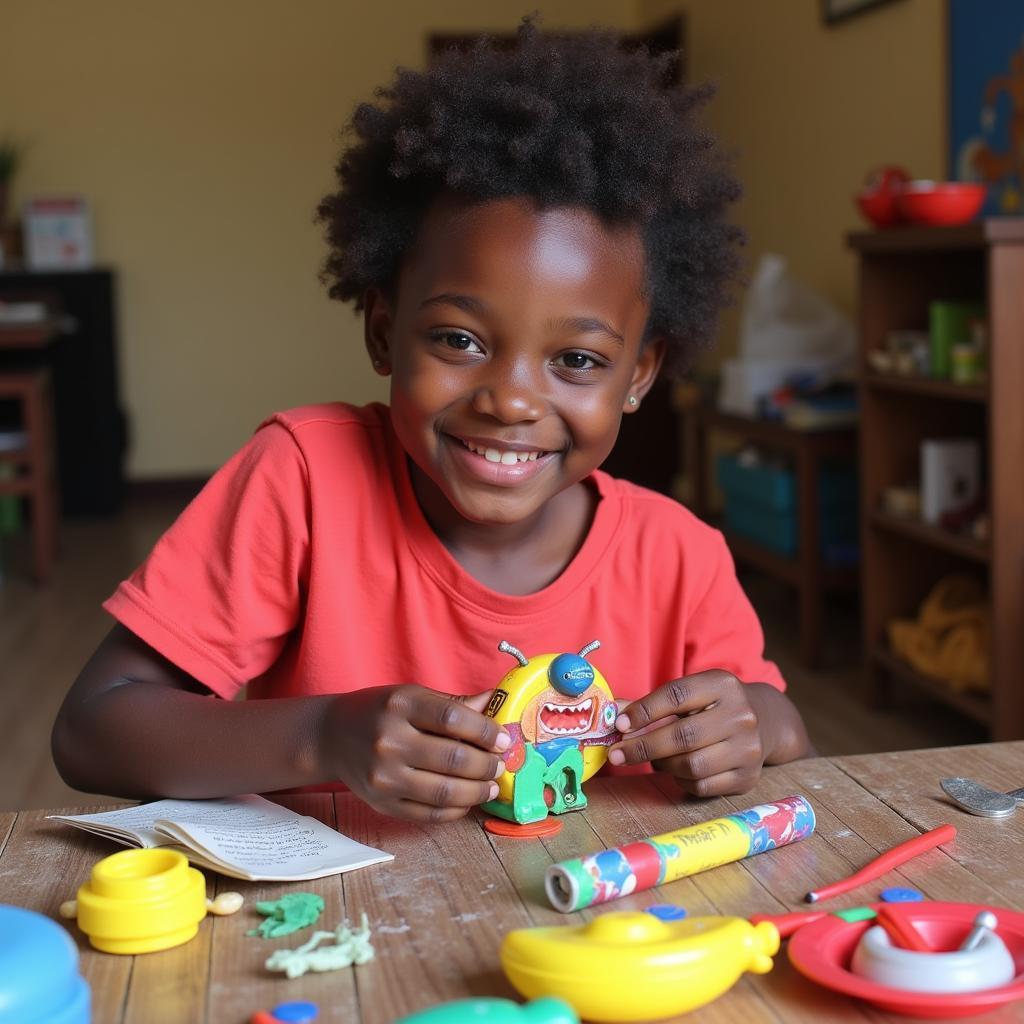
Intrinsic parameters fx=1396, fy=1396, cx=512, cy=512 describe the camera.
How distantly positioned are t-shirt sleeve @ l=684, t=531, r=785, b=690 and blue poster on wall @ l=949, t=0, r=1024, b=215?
2.06 metres

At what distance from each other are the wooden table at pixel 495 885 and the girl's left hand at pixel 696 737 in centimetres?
2

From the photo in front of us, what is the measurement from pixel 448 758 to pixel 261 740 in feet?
0.52

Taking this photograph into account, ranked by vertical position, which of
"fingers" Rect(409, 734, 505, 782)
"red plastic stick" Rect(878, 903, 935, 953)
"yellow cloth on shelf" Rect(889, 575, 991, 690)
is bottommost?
"yellow cloth on shelf" Rect(889, 575, 991, 690)

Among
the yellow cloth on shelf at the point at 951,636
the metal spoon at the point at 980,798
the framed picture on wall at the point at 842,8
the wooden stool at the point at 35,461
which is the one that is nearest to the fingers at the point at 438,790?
the metal spoon at the point at 980,798

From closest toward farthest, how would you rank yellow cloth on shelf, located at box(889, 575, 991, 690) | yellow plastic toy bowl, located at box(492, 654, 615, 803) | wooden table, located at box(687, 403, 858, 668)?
yellow plastic toy bowl, located at box(492, 654, 615, 803) → yellow cloth on shelf, located at box(889, 575, 991, 690) → wooden table, located at box(687, 403, 858, 668)

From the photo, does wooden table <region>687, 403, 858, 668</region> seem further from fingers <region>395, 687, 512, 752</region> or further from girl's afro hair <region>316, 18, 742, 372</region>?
fingers <region>395, 687, 512, 752</region>

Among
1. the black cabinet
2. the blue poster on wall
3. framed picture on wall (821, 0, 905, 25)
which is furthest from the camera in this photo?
the black cabinet

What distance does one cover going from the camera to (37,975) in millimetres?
591

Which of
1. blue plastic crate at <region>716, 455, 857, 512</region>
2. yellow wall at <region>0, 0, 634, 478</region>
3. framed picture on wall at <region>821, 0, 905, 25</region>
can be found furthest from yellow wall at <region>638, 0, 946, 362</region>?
yellow wall at <region>0, 0, 634, 478</region>

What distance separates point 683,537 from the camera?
1250mm

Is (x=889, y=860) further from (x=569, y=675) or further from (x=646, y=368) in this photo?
(x=646, y=368)

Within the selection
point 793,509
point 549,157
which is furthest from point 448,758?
point 793,509

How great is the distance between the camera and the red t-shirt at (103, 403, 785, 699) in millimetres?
1124

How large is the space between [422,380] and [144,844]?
0.39 meters
